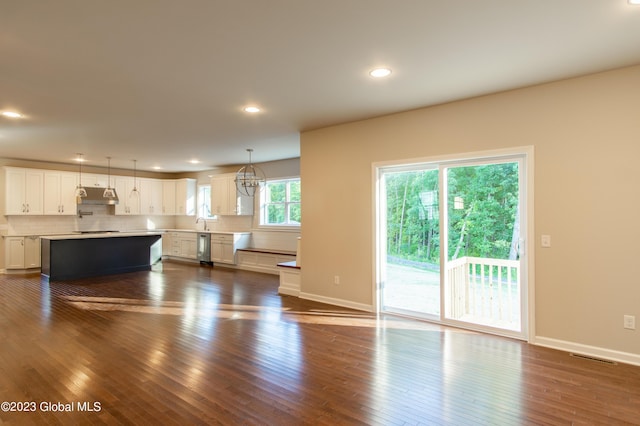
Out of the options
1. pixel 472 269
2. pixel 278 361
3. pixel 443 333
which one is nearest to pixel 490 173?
pixel 472 269

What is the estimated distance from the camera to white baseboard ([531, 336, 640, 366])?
3.09 meters

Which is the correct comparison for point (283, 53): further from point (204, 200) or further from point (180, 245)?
point (180, 245)

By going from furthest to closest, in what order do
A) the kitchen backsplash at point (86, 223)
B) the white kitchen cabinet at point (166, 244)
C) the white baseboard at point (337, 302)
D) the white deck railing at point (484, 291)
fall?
the white kitchen cabinet at point (166, 244)
the kitchen backsplash at point (86, 223)
the white baseboard at point (337, 302)
the white deck railing at point (484, 291)

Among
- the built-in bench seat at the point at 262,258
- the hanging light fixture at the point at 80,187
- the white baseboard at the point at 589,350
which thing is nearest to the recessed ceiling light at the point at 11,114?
the hanging light fixture at the point at 80,187

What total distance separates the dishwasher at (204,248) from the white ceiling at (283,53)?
4648 millimetres

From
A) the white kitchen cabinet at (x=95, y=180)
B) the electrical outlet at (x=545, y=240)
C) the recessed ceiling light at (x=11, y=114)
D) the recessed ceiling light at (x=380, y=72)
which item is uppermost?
the recessed ceiling light at (x=11, y=114)

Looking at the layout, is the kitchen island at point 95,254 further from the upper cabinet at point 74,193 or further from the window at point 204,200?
the window at point 204,200

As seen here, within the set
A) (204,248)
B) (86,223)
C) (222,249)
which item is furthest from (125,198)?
(222,249)

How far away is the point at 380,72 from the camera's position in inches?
126

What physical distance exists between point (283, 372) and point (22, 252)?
8.00 metres

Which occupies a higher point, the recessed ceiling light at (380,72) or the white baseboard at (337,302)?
the recessed ceiling light at (380,72)

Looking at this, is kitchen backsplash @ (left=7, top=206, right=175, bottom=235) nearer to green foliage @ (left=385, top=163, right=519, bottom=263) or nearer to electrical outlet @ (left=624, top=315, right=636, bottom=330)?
green foliage @ (left=385, top=163, right=519, bottom=263)

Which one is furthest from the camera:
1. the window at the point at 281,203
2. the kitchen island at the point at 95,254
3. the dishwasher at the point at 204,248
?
the dishwasher at the point at 204,248

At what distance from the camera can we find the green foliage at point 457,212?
12.6ft
